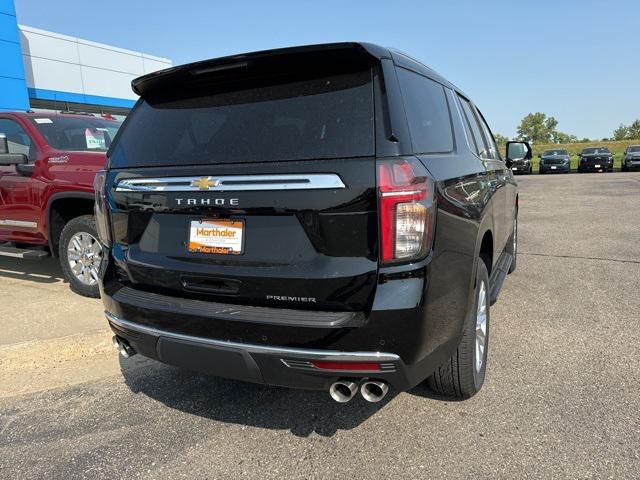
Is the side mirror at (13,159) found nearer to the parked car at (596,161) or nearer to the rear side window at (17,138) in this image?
the rear side window at (17,138)

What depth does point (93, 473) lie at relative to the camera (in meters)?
2.40

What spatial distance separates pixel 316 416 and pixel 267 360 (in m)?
0.83

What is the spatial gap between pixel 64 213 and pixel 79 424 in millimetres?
2962

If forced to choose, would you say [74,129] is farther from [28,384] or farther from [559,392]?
[559,392]

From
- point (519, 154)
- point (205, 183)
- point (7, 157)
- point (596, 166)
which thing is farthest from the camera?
point (596, 166)

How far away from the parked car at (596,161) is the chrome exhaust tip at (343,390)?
34.3 metres

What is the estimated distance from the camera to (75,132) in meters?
5.60

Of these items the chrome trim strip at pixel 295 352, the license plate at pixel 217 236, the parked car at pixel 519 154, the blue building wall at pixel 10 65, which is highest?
the blue building wall at pixel 10 65

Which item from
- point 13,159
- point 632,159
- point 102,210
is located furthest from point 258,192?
point 632,159

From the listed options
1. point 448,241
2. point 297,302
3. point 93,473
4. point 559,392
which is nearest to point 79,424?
point 93,473

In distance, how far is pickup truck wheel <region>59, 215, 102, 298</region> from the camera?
4866mm

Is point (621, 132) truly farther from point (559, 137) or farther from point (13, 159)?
point (13, 159)

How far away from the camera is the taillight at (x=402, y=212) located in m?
2.03

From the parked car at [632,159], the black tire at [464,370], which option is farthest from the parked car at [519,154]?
the parked car at [632,159]
